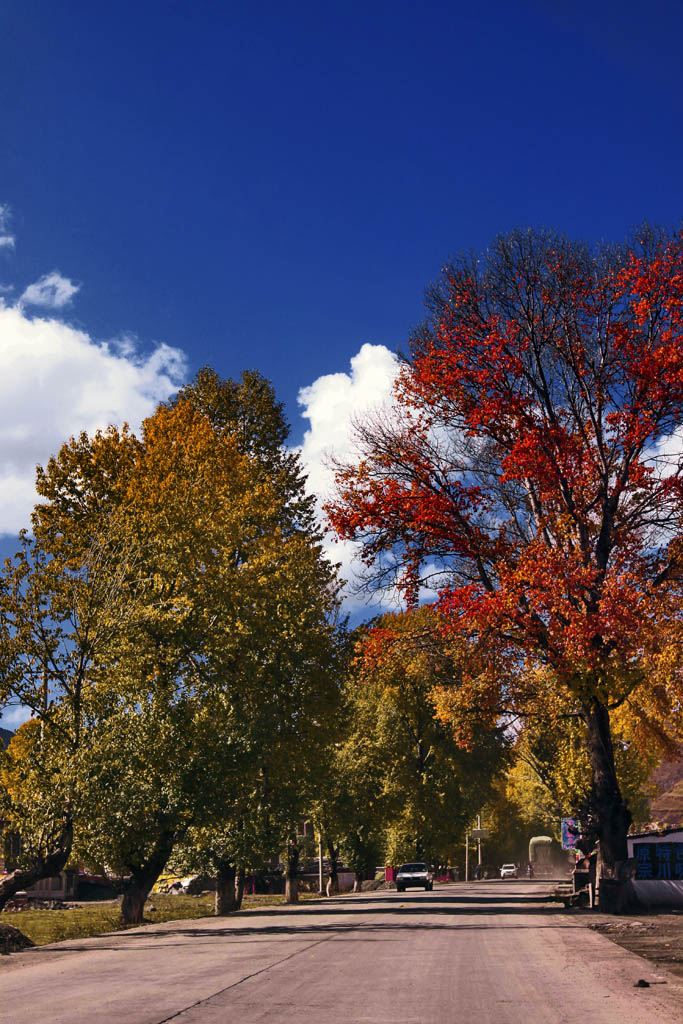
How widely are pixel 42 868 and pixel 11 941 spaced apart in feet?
8.76

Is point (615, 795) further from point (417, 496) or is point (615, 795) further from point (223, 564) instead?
point (223, 564)

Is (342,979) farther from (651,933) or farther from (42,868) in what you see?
(42,868)

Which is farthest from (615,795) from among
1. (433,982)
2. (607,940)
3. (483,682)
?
(433,982)

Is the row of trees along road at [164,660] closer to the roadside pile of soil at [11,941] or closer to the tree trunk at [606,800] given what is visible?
the roadside pile of soil at [11,941]

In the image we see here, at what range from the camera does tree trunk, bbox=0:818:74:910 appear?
21.3m

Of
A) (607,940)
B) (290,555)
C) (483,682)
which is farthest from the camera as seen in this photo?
(290,555)

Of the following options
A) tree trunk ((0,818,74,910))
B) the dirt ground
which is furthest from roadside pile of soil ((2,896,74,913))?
the dirt ground

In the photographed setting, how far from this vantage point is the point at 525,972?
13086mm

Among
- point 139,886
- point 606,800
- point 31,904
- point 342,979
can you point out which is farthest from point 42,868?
point 31,904

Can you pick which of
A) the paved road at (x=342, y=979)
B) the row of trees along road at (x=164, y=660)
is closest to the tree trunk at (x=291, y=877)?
the row of trees along road at (x=164, y=660)

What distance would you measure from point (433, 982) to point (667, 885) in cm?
2080

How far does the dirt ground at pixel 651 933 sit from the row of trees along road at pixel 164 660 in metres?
9.22

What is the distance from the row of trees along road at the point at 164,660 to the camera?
2209cm

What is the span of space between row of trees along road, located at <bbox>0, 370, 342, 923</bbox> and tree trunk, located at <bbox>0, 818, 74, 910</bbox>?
0.04m
